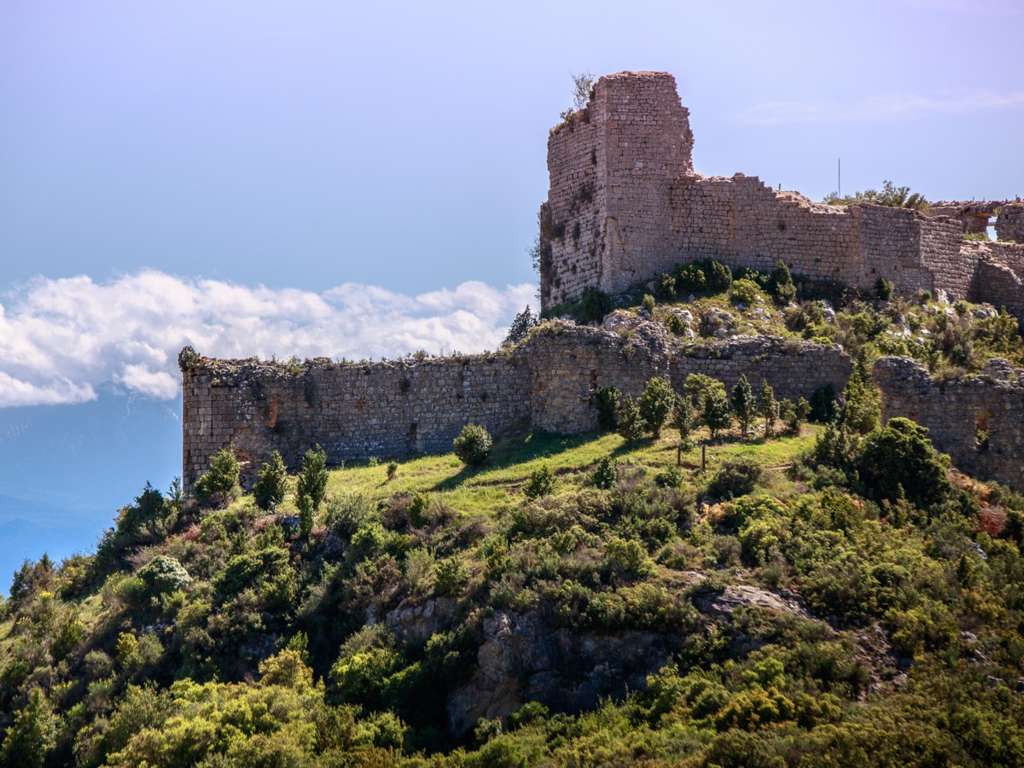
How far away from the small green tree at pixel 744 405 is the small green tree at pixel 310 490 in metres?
10.7

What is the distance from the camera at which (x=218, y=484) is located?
3697cm

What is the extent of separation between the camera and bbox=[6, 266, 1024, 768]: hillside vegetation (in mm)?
25547

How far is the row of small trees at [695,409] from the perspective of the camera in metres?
36.5

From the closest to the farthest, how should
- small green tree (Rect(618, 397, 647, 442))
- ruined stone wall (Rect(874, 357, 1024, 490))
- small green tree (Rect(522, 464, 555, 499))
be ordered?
small green tree (Rect(522, 464, 555, 499)) → ruined stone wall (Rect(874, 357, 1024, 490)) → small green tree (Rect(618, 397, 647, 442))

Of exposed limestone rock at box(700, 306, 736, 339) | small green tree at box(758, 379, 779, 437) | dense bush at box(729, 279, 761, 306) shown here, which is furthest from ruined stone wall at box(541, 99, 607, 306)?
small green tree at box(758, 379, 779, 437)

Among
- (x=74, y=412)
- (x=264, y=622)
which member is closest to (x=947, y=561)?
(x=264, y=622)

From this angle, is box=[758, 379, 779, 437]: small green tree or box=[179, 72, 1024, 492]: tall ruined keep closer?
box=[758, 379, 779, 437]: small green tree

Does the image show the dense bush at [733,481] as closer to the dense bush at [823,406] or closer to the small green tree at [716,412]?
the small green tree at [716,412]

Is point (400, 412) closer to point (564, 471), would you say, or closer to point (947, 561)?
point (564, 471)

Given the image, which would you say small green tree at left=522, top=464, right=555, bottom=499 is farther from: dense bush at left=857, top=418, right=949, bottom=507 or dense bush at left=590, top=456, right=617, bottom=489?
dense bush at left=857, top=418, right=949, bottom=507

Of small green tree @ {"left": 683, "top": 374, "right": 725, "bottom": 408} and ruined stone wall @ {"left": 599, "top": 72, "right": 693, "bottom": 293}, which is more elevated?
ruined stone wall @ {"left": 599, "top": 72, "right": 693, "bottom": 293}

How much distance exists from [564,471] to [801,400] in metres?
7.26

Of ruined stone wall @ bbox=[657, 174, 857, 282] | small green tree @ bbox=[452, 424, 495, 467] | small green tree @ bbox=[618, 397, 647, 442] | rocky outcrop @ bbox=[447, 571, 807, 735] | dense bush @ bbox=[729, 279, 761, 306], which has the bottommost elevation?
rocky outcrop @ bbox=[447, 571, 807, 735]

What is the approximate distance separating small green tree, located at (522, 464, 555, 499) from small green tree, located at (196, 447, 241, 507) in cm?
816
